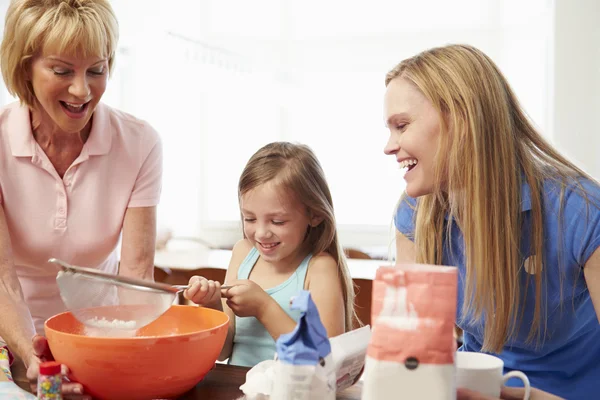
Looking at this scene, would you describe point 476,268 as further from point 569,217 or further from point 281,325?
point 281,325

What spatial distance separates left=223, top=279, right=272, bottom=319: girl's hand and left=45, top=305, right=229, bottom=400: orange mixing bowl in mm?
268

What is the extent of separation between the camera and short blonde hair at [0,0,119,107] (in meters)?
1.31

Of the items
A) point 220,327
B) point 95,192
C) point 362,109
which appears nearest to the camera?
point 220,327

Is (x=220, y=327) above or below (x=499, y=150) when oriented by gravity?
below

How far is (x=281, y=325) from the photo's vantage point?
51.2 inches

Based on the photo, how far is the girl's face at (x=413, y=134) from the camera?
3.56 feet

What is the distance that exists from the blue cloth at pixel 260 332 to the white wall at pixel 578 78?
91.2 inches

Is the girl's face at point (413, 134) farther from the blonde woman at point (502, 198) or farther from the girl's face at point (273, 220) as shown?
the girl's face at point (273, 220)

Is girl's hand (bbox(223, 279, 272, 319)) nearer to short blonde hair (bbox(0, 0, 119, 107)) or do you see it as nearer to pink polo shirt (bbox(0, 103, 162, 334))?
pink polo shirt (bbox(0, 103, 162, 334))

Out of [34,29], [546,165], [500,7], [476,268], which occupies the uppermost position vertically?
[500,7]

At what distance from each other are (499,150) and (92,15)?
2.84 feet

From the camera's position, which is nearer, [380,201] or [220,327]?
[220,327]

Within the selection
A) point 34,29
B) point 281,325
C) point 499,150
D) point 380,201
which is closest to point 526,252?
point 499,150

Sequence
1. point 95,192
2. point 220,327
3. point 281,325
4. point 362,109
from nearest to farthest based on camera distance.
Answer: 1. point 220,327
2. point 281,325
3. point 95,192
4. point 362,109
